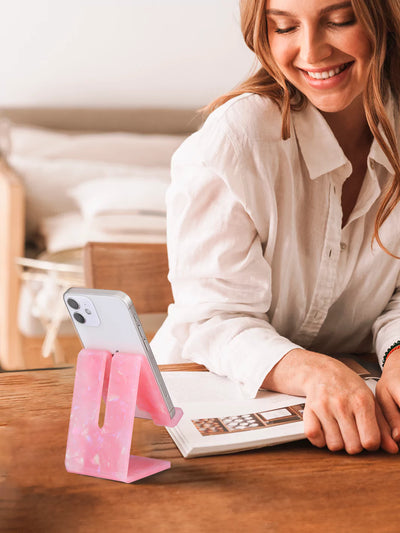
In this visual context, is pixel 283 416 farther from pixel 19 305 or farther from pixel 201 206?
pixel 19 305

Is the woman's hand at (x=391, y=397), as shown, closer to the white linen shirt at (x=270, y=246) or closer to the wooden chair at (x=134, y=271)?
the white linen shirt at (x=270, y=246)

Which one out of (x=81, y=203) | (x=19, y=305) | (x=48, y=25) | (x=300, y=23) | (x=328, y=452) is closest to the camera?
(x=328, y=452)

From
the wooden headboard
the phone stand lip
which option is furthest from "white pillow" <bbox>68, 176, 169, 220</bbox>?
the phone stand lip

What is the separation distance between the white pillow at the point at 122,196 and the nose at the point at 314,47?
6.04ft

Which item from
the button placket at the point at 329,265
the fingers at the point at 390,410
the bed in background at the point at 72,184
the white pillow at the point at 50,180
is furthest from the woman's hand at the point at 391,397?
the white pillow at the point at 50,180

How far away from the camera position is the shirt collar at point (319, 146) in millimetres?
1049

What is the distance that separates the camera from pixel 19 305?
2.75 meters

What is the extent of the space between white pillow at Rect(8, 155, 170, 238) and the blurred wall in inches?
26.8

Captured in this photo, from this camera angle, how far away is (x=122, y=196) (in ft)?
9.25

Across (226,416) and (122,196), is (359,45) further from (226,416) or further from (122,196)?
(122,196)

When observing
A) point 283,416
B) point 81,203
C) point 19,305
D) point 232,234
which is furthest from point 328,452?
point 81,203

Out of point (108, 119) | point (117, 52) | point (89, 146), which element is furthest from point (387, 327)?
point (117, 52)

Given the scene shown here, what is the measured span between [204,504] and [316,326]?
491 millimetres

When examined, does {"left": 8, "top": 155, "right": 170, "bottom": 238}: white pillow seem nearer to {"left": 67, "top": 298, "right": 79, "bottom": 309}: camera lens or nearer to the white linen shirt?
the white linen shirt
